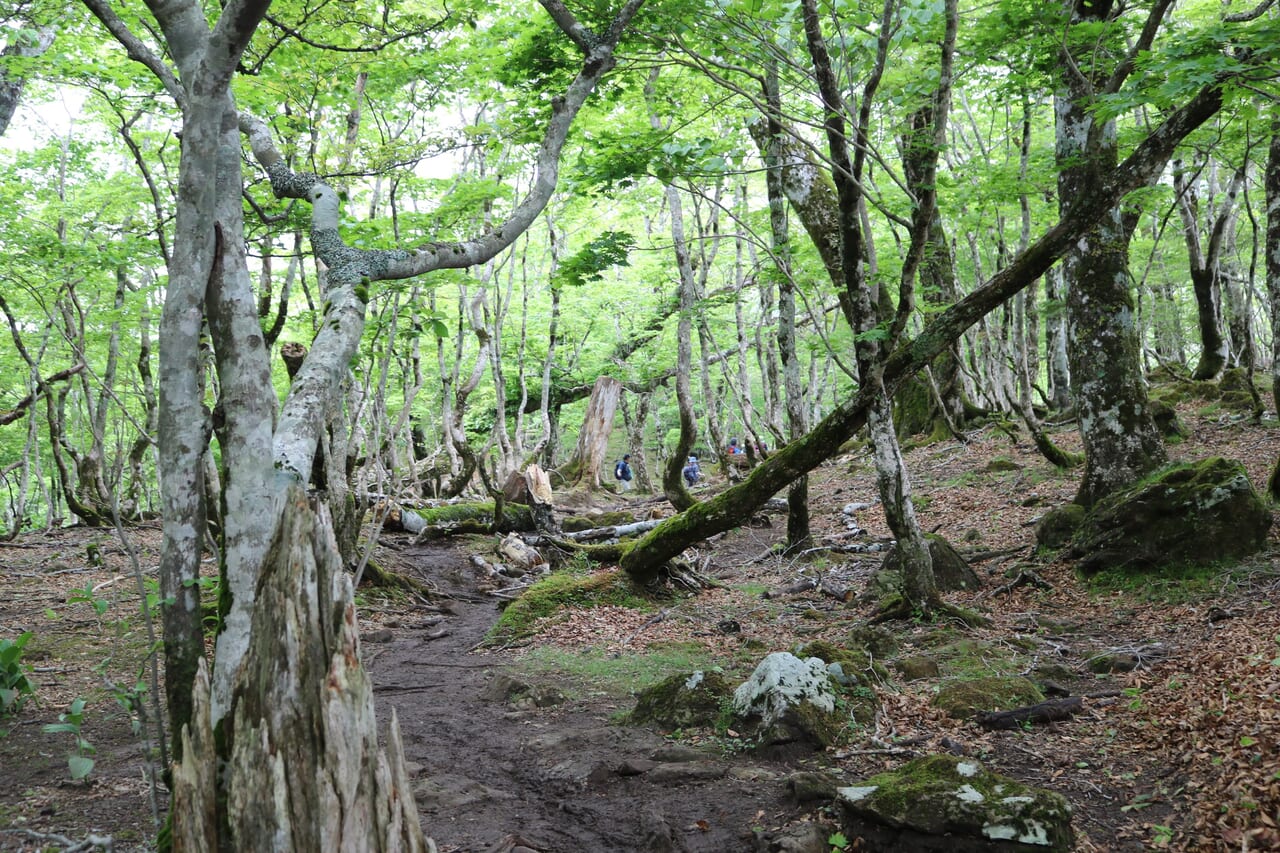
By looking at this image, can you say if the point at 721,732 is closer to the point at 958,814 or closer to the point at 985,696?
the point at 985,696

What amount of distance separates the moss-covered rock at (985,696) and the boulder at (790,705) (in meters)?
0.79

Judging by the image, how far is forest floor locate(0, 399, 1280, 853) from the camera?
3.77 meters

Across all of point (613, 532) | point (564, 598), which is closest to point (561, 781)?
point (564, 598)

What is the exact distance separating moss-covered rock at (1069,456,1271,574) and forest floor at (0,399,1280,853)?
0.28 m

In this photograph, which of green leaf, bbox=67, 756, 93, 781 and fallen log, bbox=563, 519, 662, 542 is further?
fallen log, bbox=563, 519, 662, 542

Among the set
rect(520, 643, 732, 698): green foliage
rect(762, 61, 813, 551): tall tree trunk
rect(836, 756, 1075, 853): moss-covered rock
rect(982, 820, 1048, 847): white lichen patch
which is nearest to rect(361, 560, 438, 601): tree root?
rect(520, 643, 732, 698): green foliage

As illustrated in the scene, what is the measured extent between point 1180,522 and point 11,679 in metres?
9.78

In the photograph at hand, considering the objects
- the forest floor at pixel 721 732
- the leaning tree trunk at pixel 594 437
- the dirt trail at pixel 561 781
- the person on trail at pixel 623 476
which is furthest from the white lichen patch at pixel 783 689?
the person on trail at pixel 623 476

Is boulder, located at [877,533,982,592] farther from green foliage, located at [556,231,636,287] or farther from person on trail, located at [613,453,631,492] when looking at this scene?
person on trail, located at [613,453,631,492]

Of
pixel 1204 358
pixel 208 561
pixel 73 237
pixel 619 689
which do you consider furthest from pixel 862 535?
pixel 73 237

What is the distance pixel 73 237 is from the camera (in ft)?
47.6

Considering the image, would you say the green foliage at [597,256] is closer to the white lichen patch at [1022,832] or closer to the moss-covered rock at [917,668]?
the moss-covered rock at [917,668]

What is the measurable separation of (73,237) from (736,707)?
52.5 ft

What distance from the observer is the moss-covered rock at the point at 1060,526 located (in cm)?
840
